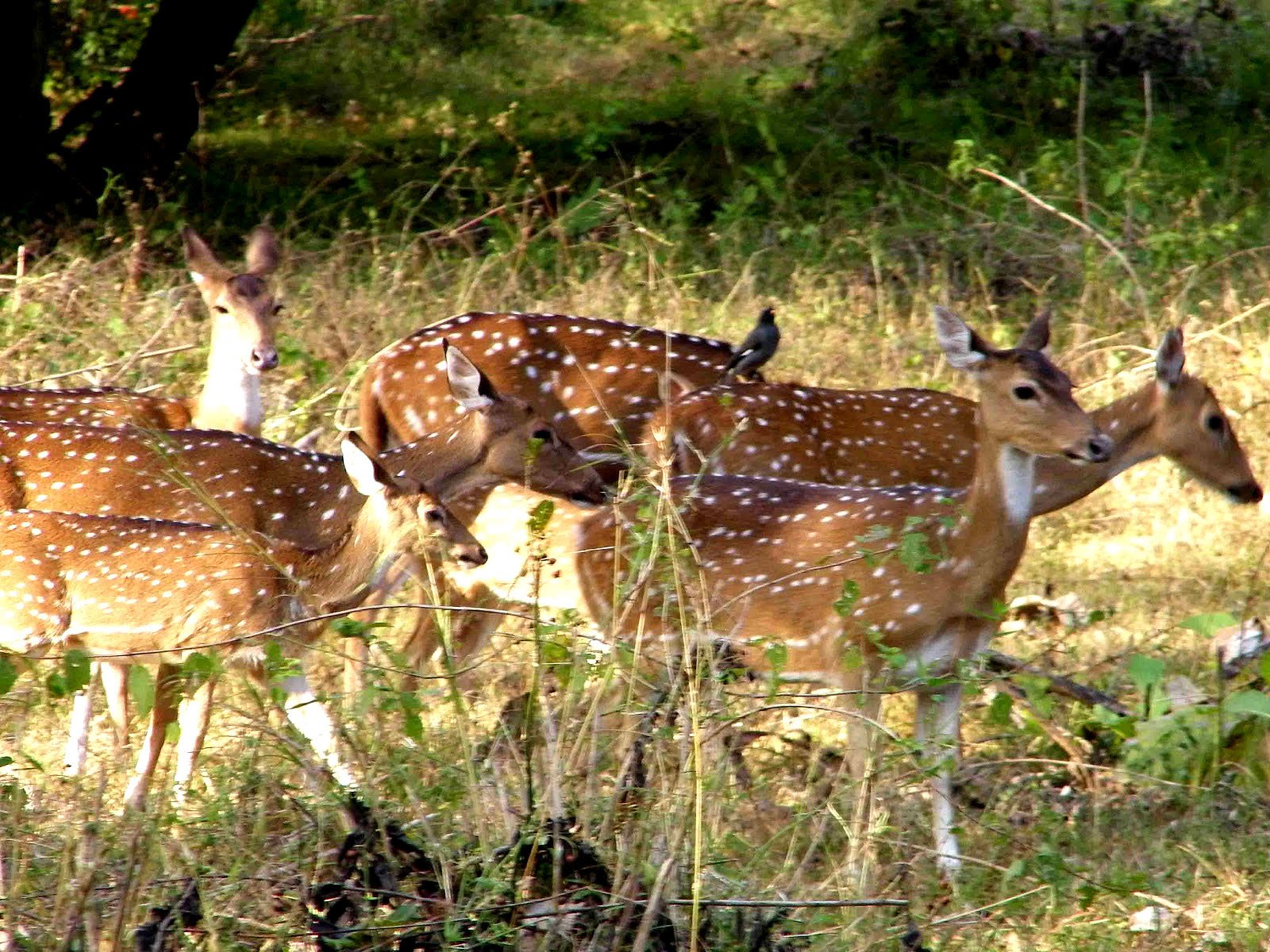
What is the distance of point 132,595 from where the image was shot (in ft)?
18.8

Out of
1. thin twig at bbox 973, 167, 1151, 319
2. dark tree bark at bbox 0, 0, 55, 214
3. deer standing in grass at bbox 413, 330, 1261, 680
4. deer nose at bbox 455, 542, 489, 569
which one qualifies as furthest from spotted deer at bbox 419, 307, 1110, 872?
dark tree bark at bbox 0, 0, 55, 214

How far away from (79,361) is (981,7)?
6503mm

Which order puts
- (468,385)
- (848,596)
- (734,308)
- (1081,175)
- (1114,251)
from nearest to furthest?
(848,596) < (468,385) < (1114,251) < (734,308) < (1081,175)

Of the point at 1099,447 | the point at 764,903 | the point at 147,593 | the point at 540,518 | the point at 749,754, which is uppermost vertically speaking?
the point at 540,518

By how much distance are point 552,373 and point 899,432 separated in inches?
52.7

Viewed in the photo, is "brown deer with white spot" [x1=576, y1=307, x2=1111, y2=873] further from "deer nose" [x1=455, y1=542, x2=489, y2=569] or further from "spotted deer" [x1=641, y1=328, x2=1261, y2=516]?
"spotted deer" [x1=641, y1=328, x2=1261, y2=516]

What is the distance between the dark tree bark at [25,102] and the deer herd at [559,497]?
290 centimetres

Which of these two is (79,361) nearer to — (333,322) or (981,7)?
(333,322)

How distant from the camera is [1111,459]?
6.55m

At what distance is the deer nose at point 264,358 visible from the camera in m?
7.58

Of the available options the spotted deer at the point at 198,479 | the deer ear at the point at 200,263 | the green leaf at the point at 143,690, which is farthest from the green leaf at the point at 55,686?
the deer ear at the point at 200,263

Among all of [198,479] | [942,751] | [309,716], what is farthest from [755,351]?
[942,751]

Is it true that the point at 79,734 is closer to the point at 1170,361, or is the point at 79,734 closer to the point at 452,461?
the point at 452,461

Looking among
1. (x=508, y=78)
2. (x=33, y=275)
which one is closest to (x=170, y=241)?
(x=33, y=275)
